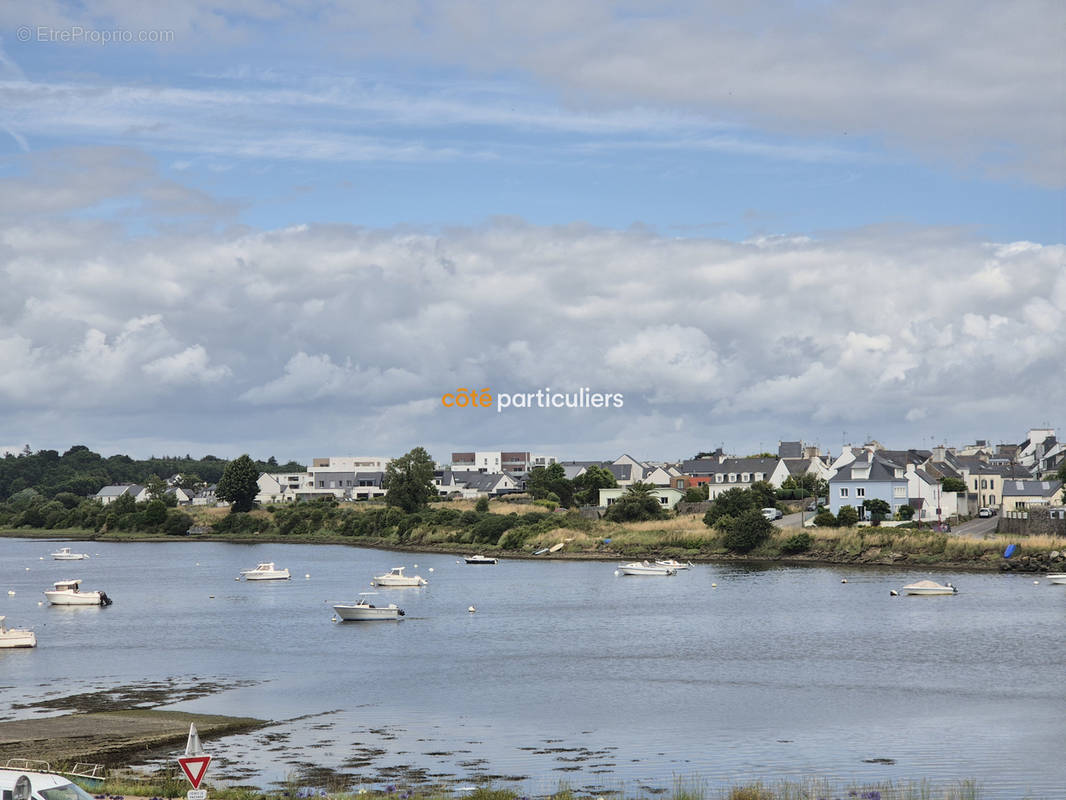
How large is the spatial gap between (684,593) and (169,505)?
126 m

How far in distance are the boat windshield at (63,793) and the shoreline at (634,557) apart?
83.7m

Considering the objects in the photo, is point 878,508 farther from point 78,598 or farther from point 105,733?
point 105,733

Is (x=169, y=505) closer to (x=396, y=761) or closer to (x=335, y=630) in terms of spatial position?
(x=335, y=630)

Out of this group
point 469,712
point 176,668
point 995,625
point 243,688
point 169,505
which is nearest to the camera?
point 469,712

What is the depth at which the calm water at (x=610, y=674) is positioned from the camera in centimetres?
3164

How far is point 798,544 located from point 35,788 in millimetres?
90813

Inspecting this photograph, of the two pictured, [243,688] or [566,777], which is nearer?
[566,777]

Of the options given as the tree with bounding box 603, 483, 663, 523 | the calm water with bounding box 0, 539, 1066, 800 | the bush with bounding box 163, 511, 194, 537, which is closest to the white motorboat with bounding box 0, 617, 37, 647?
the calm water with bounding box 0, 539, 1066, 800

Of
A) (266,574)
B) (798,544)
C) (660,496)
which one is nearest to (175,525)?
(660,496)

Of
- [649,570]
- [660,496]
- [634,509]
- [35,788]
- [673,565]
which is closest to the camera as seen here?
[35,788]

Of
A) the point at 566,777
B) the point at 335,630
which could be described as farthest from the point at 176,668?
the point at 566,777

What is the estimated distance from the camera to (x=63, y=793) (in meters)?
17.1

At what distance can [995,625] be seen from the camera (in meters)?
60.5

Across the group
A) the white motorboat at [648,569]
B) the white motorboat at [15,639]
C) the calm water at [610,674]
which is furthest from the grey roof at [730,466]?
the white motorboat at [15,639]
